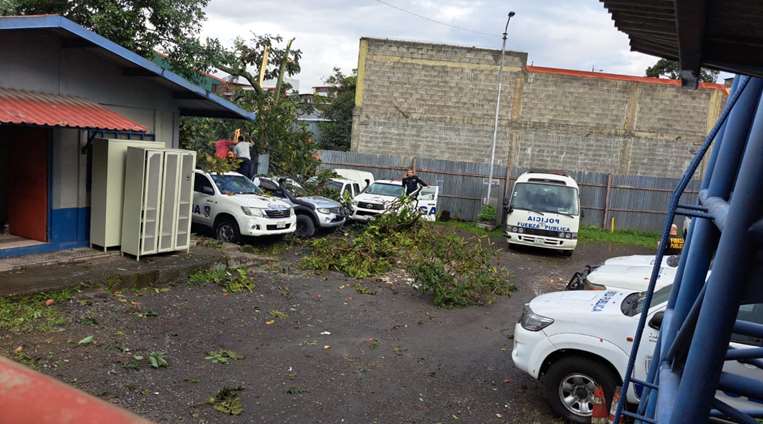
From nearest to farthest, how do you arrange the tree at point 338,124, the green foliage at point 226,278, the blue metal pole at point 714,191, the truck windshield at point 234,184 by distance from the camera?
1. the blue metal pole at point 714,191
2. the green foliage at point 226,278
3. the truck windshield at point 234,184
4. the tree at point 338,124

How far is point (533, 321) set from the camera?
6.27 m

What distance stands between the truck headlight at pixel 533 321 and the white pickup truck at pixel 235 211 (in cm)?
832

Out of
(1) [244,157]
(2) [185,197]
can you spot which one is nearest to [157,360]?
(2) [185,197]

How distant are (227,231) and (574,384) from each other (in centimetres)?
965

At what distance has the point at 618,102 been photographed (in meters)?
24.4

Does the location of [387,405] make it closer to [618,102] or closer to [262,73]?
[262,73]

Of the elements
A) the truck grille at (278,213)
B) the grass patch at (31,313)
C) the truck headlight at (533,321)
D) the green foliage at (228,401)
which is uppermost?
the truck headlight at (533,321)

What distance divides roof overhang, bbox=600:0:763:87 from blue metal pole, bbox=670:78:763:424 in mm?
251

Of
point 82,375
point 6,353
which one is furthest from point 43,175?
point 82,375

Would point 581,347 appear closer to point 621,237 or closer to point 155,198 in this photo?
point 155,198

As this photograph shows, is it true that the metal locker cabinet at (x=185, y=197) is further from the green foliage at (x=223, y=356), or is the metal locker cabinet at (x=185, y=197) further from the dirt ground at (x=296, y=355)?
the green foliage at (x=223, y=356)

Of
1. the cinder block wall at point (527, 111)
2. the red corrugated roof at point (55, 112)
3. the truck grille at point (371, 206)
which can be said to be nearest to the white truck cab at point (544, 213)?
the truck grille at point (371, 206)

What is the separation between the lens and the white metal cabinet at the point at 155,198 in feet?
33.5

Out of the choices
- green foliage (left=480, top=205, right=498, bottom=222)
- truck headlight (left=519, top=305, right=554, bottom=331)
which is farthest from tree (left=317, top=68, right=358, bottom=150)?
truck headlight (left=519, top=305, right=554, bottom=331)
